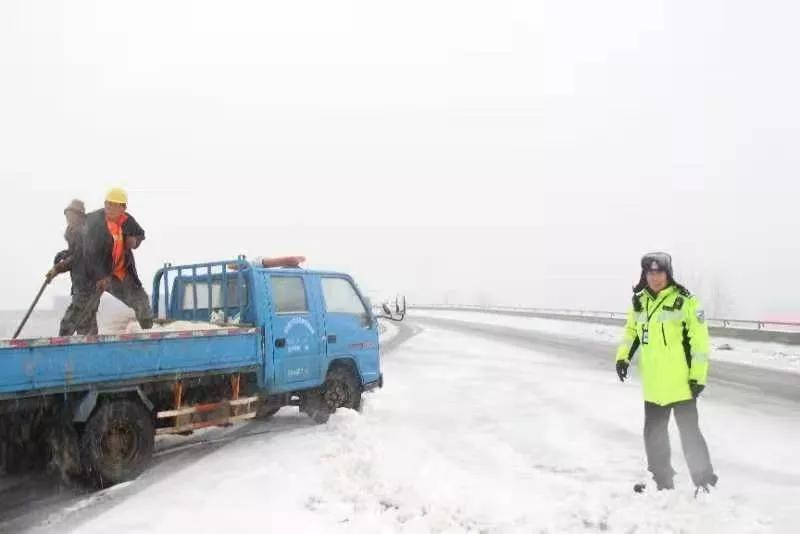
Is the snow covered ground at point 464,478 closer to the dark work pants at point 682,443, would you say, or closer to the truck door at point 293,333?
the dark work pants at point 682,443

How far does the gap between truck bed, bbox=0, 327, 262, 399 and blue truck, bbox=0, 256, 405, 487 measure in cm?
1

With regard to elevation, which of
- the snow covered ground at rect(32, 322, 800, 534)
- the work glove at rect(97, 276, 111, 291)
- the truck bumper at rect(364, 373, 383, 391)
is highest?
the work glove at rect(97, 276, 111, 291)

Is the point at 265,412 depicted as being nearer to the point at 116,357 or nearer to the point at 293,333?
the point at 293,333

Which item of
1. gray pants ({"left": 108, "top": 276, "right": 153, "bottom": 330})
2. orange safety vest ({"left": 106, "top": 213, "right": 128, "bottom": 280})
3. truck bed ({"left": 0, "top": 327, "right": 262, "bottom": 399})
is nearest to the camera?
truck bed ({"left": 0, "top": 327, "right": 262, "bottom": 399})

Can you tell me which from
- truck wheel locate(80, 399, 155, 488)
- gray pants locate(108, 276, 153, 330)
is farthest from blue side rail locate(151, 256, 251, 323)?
truck wheel locate(80, 399, 155, 488)

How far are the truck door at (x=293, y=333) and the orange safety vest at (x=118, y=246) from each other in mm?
1725

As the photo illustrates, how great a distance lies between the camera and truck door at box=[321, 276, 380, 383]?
9031mm

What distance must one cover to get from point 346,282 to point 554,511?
5221 millimetres

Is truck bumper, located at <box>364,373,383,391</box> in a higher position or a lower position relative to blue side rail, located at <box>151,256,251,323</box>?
lower

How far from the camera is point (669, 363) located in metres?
4.99

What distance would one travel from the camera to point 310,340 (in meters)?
8.56

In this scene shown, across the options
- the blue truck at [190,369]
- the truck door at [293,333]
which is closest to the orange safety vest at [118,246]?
the blue truck at [190,369]

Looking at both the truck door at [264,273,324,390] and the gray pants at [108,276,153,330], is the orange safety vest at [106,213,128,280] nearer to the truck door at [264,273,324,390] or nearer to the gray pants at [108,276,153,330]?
the gray pants at [108,276,153,330]

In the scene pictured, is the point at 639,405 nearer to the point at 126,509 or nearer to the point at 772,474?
the point at 772,474
